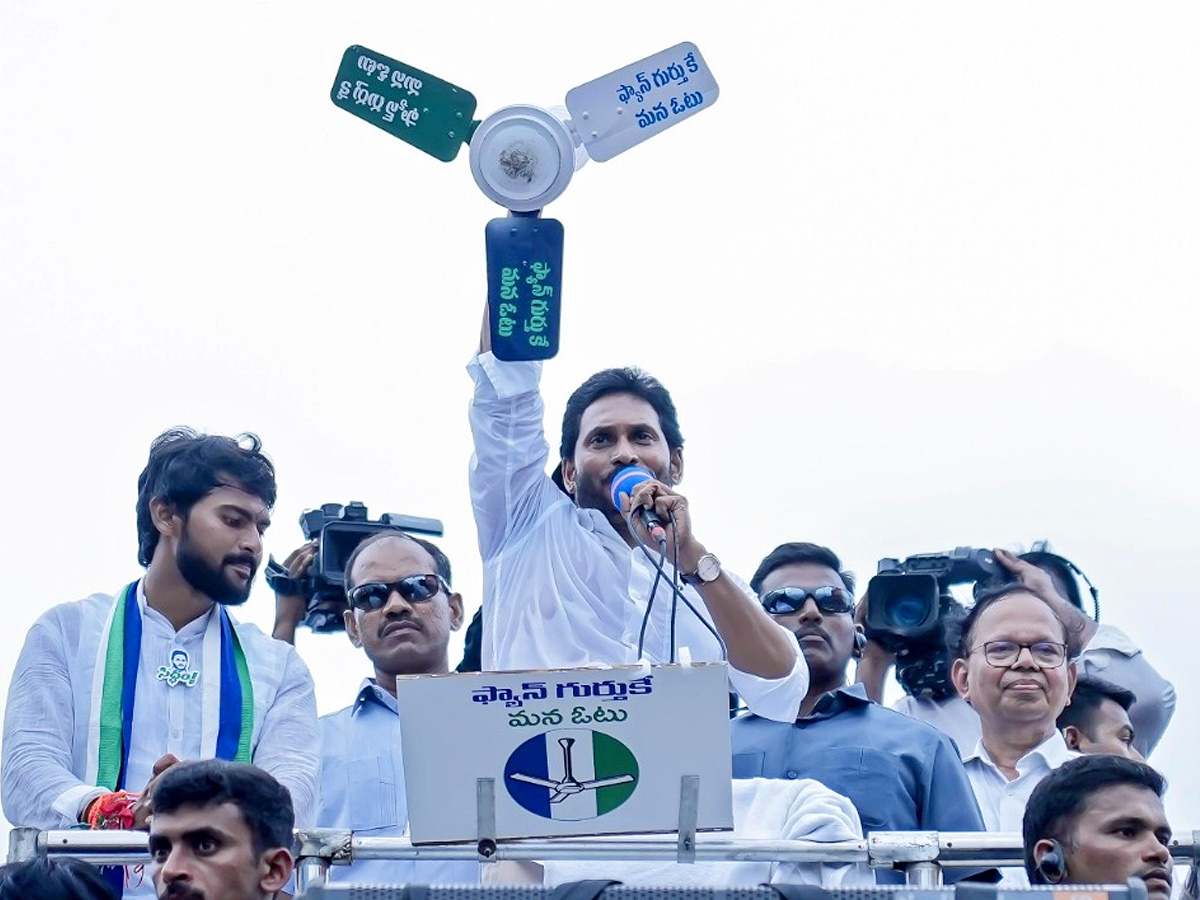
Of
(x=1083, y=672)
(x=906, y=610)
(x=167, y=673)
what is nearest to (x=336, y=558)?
(x=167, y=673)

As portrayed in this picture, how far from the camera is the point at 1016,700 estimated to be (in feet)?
16.5

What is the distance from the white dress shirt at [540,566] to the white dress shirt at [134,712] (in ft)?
1.67

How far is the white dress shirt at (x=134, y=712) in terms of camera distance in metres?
4.41

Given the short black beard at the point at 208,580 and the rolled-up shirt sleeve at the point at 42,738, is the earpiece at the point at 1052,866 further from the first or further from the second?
the short black beard at the point at 208,580

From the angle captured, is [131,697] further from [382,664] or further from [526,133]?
[526,133]

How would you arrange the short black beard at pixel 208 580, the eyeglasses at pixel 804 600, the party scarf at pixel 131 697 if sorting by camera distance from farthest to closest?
1. the eyeglasses at pixel 804 600
2. the short black beard at pixel 208 580
3. the party scarf at pixel 131 697

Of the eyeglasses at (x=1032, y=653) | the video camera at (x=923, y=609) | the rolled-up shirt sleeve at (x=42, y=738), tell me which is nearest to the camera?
the rolled-up shirt sleeve at (x=42, y=738)

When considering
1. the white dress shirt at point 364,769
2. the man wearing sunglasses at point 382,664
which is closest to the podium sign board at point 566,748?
the white dress shirt at point 364,769

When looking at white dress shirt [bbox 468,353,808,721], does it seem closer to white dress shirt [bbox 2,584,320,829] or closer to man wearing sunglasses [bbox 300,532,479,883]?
man wearing sunglasses [bbox 300,532,479,883]

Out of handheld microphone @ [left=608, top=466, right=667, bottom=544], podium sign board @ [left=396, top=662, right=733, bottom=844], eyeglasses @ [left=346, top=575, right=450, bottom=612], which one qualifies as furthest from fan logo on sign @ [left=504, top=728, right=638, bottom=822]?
eyeglasses @ [left=346, top=575, right=450, bottom=612]

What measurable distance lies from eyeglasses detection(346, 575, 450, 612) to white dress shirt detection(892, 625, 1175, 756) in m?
1.38

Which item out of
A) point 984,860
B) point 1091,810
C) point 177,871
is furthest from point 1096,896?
point 177,871

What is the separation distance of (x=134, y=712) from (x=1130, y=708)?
8.85 feet

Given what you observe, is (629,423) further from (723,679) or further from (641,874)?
(723,679)
